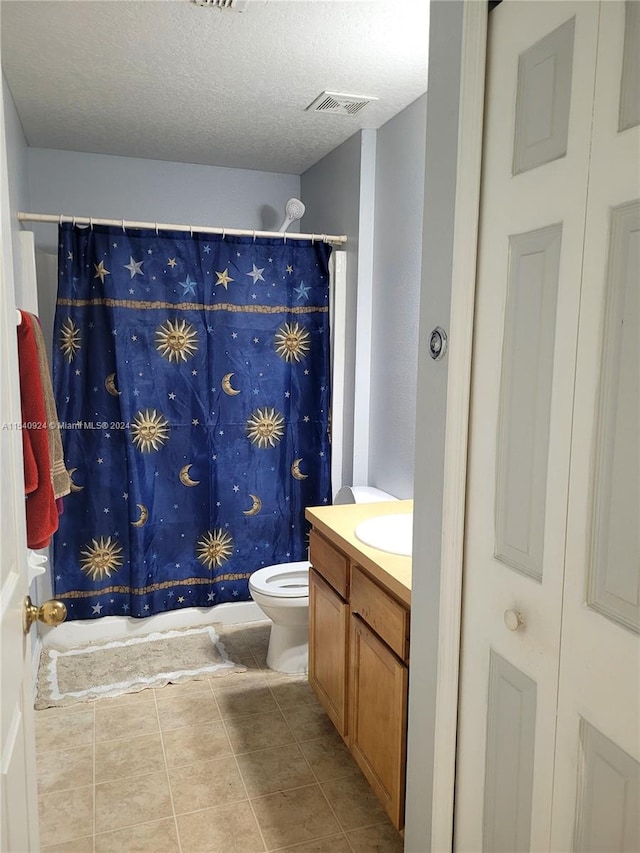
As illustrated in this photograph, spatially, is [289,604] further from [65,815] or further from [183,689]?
[65,815]

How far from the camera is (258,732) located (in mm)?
2432

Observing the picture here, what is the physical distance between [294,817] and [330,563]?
2.60 feet

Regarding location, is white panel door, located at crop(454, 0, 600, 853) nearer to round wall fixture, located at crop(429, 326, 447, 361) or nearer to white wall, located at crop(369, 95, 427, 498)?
round wall fixture, located at crop(429, 326, 447, 361)

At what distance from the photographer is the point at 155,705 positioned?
2609 millimetres

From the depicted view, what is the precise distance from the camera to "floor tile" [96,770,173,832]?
1985 millimetres

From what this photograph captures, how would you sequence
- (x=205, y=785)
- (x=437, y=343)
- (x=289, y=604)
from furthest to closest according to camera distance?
(x=289, y=604) < (x=205, y=785) < (x=437, y=343)

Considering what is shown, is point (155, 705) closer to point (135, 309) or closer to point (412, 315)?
point (135, 309)

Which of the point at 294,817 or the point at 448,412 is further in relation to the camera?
the point at 294,817

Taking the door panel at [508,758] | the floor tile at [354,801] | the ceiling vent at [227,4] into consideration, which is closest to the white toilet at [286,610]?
the floor tile at [354,801]

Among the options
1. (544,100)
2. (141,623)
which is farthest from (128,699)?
(544,100)

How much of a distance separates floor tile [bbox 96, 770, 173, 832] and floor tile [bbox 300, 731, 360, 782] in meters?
0.50

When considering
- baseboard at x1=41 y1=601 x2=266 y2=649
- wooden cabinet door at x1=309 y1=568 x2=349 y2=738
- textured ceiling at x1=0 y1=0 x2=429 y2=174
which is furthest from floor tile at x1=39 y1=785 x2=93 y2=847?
textured ceiling at x1=0 y1=0 x2=429 y2=174

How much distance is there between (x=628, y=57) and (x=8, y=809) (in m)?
1.48

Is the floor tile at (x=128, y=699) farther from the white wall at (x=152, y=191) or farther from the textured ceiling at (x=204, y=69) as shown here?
the textured ceiling at (x=204, y=69)
